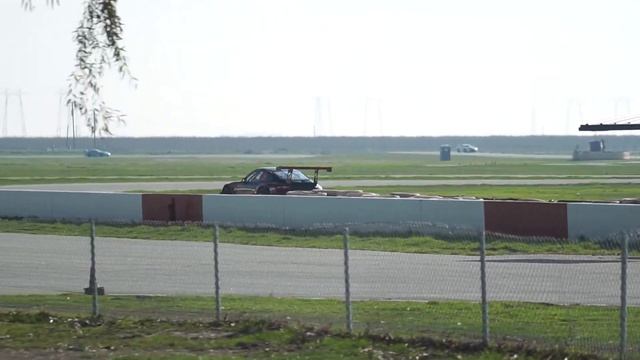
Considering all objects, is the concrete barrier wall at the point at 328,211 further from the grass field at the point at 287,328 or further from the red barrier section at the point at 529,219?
the grass field at the point at 287,328

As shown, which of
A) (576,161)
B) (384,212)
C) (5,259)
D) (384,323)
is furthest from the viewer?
(576,161)

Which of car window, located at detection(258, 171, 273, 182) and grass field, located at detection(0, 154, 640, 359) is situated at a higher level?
car window, located at detection(258, 171, 273, 182)

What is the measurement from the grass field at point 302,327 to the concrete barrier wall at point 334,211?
1068 centimetres

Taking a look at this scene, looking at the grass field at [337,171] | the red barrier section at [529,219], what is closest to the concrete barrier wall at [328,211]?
the red barrier section at [529,219]

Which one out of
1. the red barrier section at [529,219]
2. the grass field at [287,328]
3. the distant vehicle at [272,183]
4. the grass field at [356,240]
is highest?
the distant vehicle at [272,183]

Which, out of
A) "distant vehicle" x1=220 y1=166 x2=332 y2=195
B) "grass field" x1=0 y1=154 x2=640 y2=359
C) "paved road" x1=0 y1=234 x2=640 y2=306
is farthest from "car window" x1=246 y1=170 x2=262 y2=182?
"grass field" x1=0 y1=154 x2=640 y2=359

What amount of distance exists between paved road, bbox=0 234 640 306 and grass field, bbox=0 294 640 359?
4.47 ft

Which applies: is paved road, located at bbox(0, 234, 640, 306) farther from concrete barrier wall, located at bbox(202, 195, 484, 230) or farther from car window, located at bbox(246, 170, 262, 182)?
car window, located at bbox(246, 170, 262, 182)

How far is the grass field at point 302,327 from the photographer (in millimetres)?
13531

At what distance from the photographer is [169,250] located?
2677 cm

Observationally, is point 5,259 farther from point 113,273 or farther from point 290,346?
point 290,346

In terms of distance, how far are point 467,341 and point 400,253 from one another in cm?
1178

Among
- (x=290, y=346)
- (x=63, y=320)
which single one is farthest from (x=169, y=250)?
(x=290, y=346)

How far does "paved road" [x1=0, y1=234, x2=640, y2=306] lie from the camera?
19094 mm
